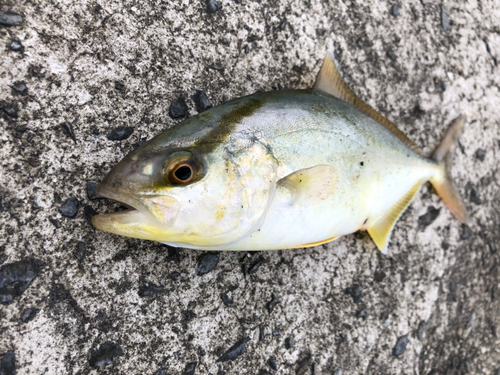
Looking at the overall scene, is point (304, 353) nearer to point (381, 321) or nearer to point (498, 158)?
point (381, 321)

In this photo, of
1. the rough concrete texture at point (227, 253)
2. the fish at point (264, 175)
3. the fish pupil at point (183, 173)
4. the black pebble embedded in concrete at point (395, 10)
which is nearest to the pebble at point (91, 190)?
the rough concrete texture at point (227, 253)

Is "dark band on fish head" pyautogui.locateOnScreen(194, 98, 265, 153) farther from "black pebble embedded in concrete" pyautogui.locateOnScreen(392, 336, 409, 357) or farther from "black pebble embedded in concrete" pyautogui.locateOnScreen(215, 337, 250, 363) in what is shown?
"black pebble embedded in concrete" pyautogui.locateOnScreen(392, 336, 409, 357)

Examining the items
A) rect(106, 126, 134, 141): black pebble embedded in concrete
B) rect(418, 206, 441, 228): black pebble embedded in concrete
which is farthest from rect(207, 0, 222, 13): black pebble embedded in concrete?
rect(418, 206, 441, 228): black pebble embedded in concrete

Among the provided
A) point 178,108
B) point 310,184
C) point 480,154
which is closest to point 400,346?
point 310,184

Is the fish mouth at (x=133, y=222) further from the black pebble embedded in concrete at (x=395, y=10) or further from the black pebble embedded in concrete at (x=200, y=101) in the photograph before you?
the black pebble embedded in concrete at (x=395, y=10)

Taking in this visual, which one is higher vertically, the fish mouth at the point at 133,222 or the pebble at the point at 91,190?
the pebble at the point at 91,190

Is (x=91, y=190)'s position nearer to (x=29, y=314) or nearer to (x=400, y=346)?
(x=29, y=314)
